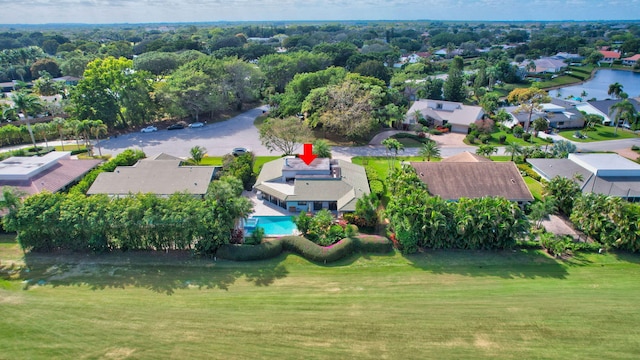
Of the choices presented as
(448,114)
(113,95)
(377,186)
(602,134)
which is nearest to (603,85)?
(602,134)

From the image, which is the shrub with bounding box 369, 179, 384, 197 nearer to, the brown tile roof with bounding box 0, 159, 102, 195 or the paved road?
the paved road

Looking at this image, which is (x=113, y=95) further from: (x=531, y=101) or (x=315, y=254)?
(x=531, y=101)

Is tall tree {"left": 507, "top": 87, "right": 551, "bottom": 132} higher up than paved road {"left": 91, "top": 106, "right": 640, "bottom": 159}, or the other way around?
tall tree {"left": 507, "top": 87, "right": 551, "bottom": 132}

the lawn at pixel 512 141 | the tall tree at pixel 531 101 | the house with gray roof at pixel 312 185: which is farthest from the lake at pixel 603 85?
the house with gray roof at pixel 312 185

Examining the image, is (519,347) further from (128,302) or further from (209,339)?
(128,302)

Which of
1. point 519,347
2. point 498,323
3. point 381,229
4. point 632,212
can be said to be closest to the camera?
point 519,347

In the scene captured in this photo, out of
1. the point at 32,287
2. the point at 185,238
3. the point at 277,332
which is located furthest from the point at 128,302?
the point at 277,332

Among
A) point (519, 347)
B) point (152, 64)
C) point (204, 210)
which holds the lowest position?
point (519, 347)

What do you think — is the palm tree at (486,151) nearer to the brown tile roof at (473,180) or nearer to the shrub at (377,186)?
the brown tile roof at (473,180)

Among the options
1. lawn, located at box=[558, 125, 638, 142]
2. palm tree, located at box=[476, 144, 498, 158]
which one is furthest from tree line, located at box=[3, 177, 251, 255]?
lawn, located at box=[558, 125, 638, 142]
